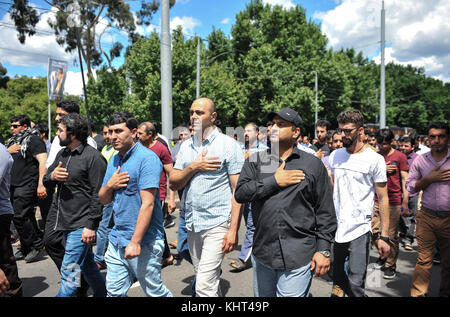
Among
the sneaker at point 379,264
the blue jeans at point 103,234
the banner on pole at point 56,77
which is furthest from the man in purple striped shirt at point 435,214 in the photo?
the banner on pole at point 56,77

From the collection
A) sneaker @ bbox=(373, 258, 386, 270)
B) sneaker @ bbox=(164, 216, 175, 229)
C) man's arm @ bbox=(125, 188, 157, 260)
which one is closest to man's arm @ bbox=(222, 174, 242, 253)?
man's arm @ bbox=(125, 188, 157, 260)

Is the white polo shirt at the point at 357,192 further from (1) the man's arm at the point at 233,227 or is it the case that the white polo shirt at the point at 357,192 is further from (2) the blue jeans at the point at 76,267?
(2) the blue jeans at the point at 76,267

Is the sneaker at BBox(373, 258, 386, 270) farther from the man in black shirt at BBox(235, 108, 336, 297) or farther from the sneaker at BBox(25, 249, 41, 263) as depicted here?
the sneaker at BBox(25, 249, 41, 263)

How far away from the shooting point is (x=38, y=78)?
5294 cm

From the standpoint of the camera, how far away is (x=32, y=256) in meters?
5.30

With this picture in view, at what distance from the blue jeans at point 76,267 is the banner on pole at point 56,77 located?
68.0 ft

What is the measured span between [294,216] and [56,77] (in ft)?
75.2

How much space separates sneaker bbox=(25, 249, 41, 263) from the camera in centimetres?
523

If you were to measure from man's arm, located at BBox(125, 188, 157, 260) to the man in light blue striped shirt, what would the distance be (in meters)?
0.38

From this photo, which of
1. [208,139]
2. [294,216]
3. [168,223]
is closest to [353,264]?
[294,216]

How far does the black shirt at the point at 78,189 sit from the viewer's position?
3352 millimetres
